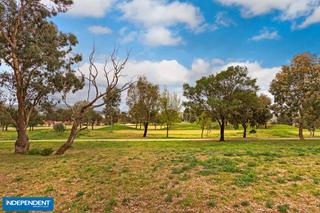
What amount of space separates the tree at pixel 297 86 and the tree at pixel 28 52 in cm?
3158

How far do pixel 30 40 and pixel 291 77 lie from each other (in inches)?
1386

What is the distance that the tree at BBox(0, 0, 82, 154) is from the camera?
19.9 m

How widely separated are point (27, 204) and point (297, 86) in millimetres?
38425

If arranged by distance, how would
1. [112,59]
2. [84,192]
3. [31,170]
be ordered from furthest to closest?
[112,59] < [31,170] < [84,192]

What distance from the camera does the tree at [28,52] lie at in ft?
65.4

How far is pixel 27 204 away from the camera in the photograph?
29.1 feet

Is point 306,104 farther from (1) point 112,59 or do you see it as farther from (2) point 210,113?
(1) point 112,59

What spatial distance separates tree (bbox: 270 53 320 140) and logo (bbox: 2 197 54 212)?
35946mm

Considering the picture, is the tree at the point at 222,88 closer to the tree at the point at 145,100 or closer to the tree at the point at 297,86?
the tree at the point at 297,86

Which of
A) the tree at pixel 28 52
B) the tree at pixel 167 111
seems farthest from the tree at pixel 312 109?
the tree at pixel 28 52

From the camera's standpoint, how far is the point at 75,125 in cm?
2033

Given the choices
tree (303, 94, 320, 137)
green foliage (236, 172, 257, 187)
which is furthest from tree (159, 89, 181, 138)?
green foliage (236, 172, 257, 187)

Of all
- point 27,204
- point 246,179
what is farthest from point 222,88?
point 27,204

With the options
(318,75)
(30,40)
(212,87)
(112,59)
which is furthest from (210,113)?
(30,40)
